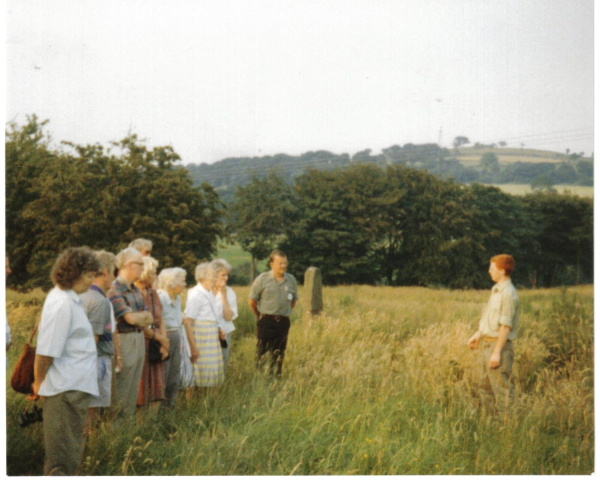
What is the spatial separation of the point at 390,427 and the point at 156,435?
2170 millimetres

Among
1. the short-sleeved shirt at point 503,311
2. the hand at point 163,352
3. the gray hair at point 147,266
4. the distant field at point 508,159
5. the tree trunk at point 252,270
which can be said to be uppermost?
the distant field at point 508,159

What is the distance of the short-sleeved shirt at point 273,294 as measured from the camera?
7.90m

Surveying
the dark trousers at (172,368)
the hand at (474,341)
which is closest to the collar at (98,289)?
the dark trousers at (172,368)

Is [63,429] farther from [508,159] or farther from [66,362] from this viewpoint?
[508,159]

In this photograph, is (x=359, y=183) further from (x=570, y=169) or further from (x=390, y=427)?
(x=390, y=427)

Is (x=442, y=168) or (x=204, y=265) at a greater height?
(x=442, y=168)

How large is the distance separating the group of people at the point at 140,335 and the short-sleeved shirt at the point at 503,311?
10 mm

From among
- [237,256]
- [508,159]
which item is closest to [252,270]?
[237,256]

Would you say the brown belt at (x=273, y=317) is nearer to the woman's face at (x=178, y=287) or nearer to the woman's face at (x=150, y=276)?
the woman's face at (x=178, y=287)

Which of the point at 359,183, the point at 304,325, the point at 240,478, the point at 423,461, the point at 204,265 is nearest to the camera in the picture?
the point at 240,478

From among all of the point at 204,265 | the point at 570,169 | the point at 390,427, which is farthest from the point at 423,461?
the point at 570,169

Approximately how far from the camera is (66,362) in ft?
12.7

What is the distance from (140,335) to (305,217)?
24.7 m

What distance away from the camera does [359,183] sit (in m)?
30.9
